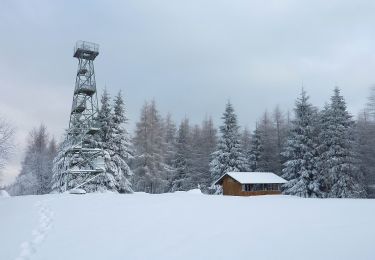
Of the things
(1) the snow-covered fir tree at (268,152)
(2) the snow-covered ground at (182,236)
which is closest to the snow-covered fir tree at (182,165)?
(1) the snow-covered fir tree at (268,152)

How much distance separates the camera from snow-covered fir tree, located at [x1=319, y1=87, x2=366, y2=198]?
124 feet

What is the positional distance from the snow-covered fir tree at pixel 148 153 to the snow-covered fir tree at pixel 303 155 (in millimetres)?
18248

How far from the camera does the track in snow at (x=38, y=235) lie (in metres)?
9.10

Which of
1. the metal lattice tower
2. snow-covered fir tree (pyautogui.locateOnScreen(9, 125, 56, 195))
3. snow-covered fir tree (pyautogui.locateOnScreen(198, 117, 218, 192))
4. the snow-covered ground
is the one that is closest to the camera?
the snow-covered ground

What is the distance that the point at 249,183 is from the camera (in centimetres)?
4078

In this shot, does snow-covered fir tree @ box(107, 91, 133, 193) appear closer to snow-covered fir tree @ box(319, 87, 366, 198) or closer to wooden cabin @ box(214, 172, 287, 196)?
wooden cabin @ box(214, 172, 287, 196)

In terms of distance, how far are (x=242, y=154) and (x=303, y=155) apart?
30.3 ft

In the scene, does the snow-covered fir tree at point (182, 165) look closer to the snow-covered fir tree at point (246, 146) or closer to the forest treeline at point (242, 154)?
the forest treeline at point (242, 154)

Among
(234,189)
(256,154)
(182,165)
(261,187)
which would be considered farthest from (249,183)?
(182,165)

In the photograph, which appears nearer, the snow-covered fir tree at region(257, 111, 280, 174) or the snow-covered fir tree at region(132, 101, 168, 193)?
the snow-covered fir tree at region(132, 101, 168, 193)

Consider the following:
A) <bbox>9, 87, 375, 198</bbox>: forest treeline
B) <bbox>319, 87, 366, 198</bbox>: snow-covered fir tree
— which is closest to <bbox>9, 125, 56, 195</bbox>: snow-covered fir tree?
<bbox>9, 87, 375, 198</bbox>: forest treeline

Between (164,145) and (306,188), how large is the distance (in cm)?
2319

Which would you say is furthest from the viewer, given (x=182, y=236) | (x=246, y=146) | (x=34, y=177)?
(x=246, y=146)

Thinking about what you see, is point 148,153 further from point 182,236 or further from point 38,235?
point 182,236
